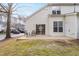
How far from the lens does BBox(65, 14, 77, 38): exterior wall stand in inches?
105


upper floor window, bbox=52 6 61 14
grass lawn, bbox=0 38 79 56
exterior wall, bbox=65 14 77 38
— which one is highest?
upper floor window, bbox=52 6 61 14

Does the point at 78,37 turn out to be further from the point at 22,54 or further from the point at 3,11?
the point at 3,11

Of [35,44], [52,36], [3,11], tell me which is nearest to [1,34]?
[3,11]

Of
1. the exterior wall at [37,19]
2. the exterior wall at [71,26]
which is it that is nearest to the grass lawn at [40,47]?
the exterior wall at [71,26]

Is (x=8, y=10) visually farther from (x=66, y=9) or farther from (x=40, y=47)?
(x=66, y=9)

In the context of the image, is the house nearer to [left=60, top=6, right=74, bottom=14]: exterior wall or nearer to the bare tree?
[left=60, top=6, right=74, bottom=14]: exterior wall

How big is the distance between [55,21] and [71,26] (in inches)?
9.6

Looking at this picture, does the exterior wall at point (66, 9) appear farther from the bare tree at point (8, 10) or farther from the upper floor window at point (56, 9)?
the bare tree at point (8, 10)

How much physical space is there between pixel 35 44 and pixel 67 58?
0.50 meters

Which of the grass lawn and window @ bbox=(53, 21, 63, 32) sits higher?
window @ bbox=(53, 21, 63, 32)

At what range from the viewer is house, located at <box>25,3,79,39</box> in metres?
2.70

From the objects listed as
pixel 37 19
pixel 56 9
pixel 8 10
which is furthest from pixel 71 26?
pixel 8 10

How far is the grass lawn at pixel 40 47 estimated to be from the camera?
2.66 m

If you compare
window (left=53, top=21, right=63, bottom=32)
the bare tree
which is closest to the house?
window (left=53, top=21, right=63, bottom=32)
